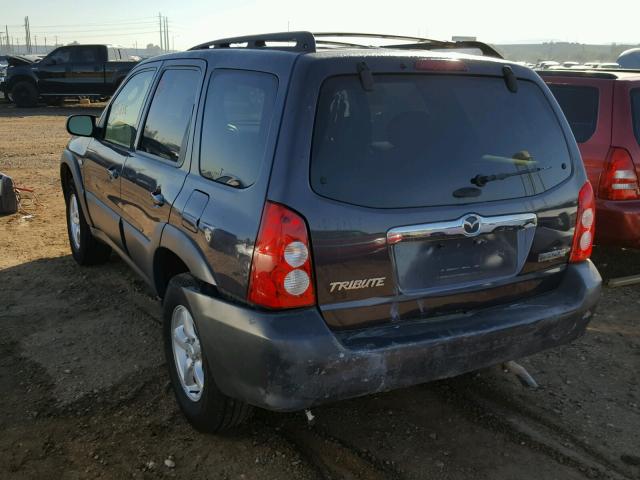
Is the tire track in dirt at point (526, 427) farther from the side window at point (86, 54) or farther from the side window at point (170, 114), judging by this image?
the side window at point (86, 54)

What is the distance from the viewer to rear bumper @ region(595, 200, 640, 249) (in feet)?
15.8

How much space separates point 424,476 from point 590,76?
12.9 feet

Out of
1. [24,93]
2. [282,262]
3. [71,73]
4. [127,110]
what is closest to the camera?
[282,262]

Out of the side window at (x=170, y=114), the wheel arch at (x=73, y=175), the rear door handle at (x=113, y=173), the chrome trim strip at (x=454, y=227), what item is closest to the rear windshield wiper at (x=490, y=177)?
the chrome trim strip at (x=454, y=227)

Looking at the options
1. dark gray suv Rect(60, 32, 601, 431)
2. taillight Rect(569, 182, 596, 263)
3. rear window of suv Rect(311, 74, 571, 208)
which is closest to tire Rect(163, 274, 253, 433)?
dark gray suv Rect(60, 32, 601, 431)

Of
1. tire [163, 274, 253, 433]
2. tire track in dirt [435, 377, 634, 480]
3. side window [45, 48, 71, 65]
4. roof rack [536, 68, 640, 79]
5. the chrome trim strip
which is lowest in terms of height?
tire track in dirt [435, 377, 634, 480]

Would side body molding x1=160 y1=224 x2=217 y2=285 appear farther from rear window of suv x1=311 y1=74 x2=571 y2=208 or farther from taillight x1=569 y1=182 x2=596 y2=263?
taillight x1=569 y1=182 x2=596 y2=263

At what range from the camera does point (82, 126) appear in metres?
4.57

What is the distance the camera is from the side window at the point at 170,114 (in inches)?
128

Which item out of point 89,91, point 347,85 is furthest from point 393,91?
point 89,91

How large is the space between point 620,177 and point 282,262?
136 inches

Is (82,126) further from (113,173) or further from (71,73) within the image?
(71,73)

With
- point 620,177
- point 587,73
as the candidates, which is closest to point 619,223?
point 620,177

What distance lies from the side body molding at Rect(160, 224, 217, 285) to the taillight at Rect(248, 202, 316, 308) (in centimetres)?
34
